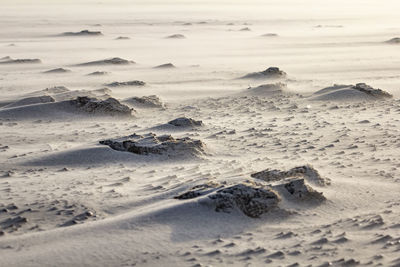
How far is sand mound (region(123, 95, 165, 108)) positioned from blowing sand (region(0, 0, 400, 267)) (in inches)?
0.9

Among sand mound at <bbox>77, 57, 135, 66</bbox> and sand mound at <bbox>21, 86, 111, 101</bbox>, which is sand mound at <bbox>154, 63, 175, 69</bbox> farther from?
sand mound at <bbox>21, 86, 111, 101</bbox>

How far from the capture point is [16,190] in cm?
436

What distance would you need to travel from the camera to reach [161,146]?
17.5 ft

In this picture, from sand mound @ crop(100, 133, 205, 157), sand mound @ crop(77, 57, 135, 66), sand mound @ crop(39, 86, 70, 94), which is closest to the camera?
sand mound @ crop(100, 133, 205, 157)

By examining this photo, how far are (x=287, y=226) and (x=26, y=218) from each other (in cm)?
145

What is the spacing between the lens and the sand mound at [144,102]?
768cm

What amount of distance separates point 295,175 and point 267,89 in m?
4.24

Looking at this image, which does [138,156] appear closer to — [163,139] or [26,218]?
[163,139]

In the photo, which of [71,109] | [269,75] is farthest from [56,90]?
[269,75]

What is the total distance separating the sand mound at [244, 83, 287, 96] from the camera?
849 cm

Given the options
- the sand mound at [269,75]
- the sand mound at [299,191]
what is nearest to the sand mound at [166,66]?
the sand mound at [269,75]

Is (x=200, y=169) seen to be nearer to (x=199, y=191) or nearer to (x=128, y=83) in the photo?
(x=199, y=191)

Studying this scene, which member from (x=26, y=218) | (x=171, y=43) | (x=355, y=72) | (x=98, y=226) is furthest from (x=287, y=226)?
(x=171, y=43)

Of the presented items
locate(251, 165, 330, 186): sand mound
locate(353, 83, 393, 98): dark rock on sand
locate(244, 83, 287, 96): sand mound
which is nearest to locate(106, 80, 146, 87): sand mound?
locate(244, 83, 287, 96): sand mound
